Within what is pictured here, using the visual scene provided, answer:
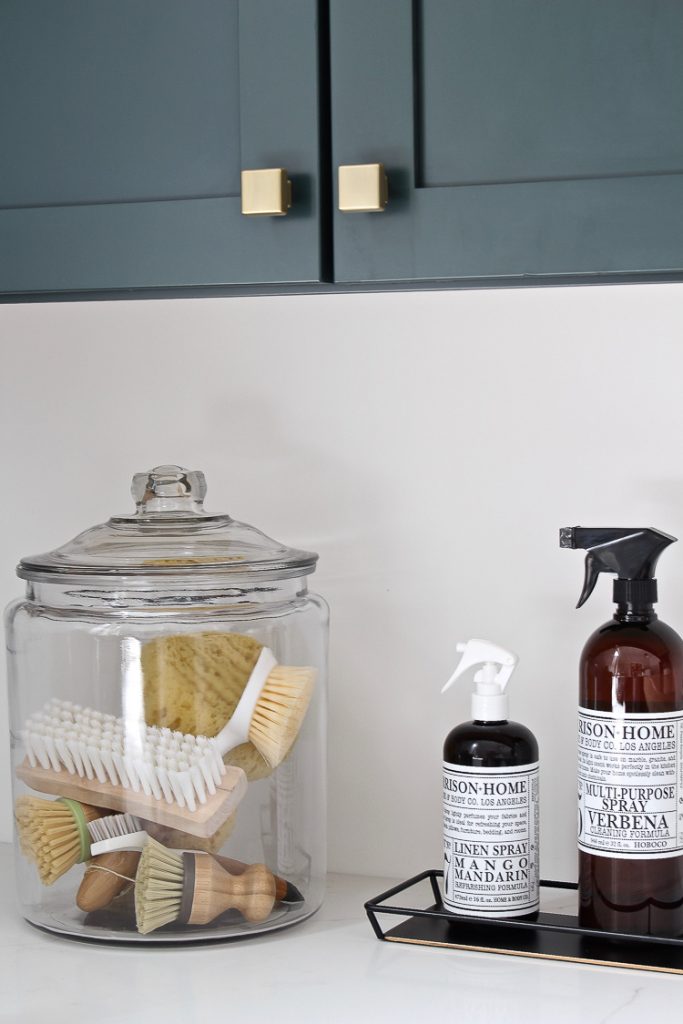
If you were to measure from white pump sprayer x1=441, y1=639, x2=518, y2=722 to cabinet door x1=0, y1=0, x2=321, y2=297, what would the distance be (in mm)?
347

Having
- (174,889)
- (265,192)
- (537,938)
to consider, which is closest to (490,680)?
(537,938)

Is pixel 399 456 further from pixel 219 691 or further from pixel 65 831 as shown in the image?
pixel 65 831

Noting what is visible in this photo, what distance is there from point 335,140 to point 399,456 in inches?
14.9

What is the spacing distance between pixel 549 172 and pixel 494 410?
→ 0.34 m

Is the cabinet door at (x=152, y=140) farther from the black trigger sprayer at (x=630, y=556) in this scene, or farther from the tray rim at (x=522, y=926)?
the tray rim at (x=522, y=926)

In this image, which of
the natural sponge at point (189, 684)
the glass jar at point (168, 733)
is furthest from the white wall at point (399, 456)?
the natural sponge at point (189, 684)

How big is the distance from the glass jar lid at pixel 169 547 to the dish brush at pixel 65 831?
0.64 feet

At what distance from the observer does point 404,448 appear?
126 centimetres

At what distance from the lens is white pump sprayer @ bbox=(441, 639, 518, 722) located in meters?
1.06

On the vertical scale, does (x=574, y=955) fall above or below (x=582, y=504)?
below

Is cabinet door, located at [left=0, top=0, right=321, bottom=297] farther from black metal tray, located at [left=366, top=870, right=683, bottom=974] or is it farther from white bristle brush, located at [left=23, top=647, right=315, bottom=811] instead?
black metal tray, located at [left=366, top=870, right=683, bottom=974]

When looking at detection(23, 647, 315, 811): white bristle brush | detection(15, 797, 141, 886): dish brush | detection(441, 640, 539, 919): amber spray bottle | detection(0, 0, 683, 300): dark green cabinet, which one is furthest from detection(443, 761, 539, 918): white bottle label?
detection(0, 0, 683, 300): dark green cabinet

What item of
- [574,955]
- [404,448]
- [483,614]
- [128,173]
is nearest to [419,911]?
[574,955]

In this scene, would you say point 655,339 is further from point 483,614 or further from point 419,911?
point 419,911
